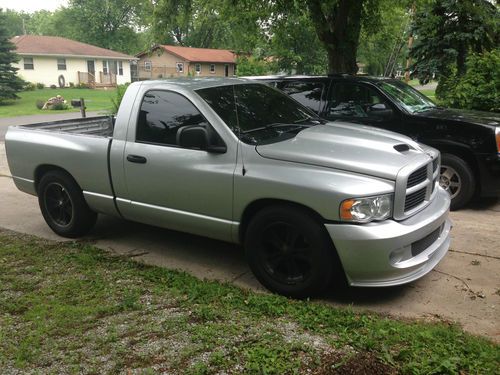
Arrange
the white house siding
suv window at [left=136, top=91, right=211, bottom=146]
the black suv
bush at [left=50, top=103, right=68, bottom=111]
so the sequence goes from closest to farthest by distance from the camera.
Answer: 1. suv window at [left=136, top=91, right=211, bottom=146]
2. the black suv
3. bush at [left=50, top=103, right=68, bottom=111]
4. the white house siding

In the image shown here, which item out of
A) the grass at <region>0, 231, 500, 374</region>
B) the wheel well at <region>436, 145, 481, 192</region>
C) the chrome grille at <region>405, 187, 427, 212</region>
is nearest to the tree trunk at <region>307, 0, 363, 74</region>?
the wheel well at <region>436, 145, 481, 192</region>

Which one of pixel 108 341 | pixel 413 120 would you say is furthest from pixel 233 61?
pixel 108 341

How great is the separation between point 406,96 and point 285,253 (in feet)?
13.2

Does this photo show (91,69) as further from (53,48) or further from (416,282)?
(416,282)

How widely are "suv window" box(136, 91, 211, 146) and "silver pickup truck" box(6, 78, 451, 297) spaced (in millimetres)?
11

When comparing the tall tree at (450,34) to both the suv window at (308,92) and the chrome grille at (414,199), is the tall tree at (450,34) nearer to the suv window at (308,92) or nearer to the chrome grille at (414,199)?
the suv window at (308,92)

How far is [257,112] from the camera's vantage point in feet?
15.8

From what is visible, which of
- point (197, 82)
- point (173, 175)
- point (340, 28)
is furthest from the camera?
point (340, 28)

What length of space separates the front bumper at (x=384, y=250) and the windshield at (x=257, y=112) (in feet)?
3.79

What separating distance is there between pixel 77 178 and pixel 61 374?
2.81 m

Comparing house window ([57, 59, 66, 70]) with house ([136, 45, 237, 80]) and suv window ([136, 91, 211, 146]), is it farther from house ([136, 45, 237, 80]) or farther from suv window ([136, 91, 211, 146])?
suv window ([136, 91, 211, 146])

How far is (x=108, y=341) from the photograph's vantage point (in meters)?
3.39

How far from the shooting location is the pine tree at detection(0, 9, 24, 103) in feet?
110

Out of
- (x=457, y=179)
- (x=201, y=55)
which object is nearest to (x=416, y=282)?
(x=457, y=179)
